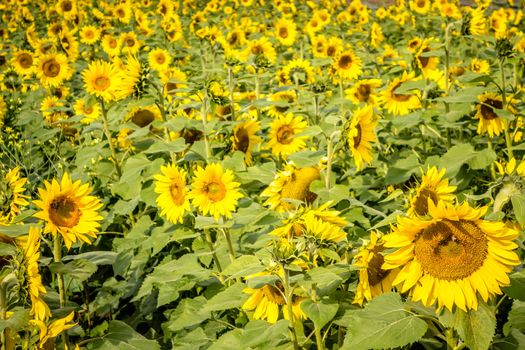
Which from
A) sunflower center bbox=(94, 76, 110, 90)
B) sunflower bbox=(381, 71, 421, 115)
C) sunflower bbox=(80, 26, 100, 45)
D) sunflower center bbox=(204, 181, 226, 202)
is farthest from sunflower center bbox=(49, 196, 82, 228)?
sunflower bbox=(80, 26, 100, 45)

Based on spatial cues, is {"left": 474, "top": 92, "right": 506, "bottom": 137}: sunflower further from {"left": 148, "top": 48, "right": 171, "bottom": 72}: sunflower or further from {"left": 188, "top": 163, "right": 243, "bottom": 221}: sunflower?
{"left": 148, "top": 48, "right": 171, "bottom": 72}: sunflower

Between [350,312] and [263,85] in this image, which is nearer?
[350,312]

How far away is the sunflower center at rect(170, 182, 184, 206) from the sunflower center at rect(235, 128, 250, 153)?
26.4 inches

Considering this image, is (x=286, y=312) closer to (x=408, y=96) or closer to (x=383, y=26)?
(x=408, y=96)

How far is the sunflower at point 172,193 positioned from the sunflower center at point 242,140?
0.67 meters

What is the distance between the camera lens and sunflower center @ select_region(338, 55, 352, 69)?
16.4 ft

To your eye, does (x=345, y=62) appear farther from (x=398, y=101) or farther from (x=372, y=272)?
(x=372, y=272)

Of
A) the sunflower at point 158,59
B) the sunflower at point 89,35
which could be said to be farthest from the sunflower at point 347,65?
the sunflower at point 89,35

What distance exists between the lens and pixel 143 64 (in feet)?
10.4

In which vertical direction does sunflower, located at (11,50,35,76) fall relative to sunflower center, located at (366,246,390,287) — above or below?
below

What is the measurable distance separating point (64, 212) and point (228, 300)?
35.0 inches

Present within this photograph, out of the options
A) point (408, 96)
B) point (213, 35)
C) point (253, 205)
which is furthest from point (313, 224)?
point (213, 35)

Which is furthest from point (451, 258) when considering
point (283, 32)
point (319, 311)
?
point (283, 32)

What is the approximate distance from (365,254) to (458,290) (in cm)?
34
